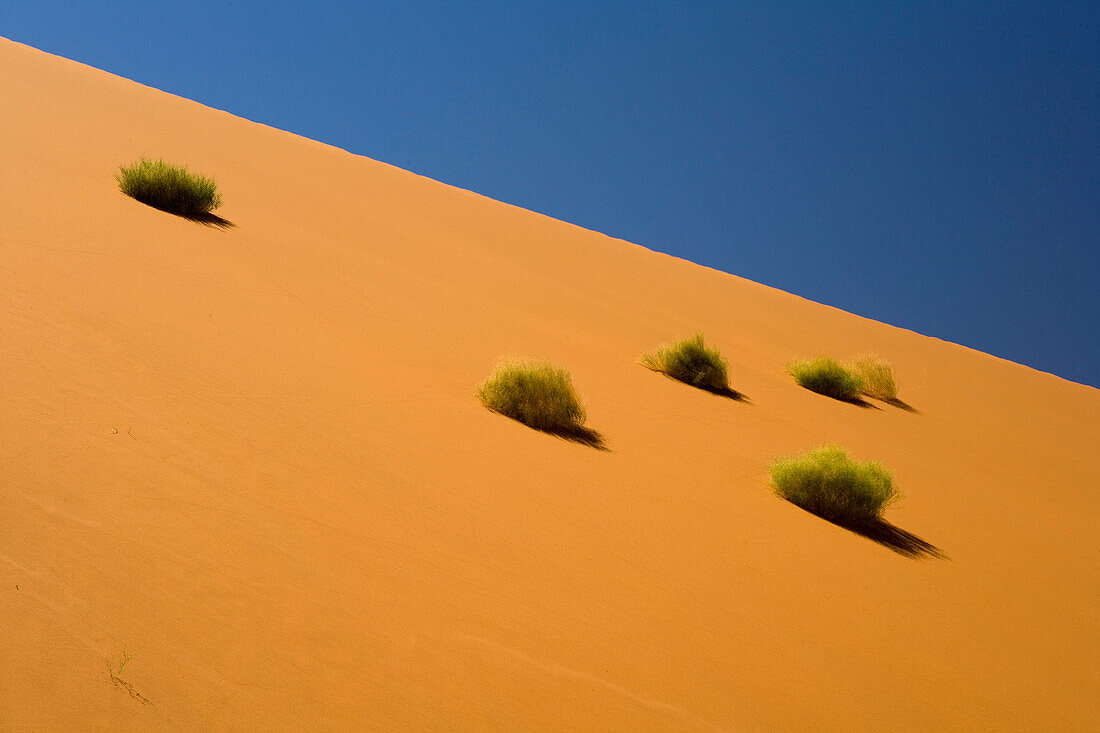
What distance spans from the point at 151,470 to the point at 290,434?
0.99 meters

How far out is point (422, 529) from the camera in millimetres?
4234

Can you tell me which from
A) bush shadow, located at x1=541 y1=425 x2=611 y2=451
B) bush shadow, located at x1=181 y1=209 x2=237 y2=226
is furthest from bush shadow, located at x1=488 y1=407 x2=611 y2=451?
bush shadow, located at x1=181 y1=209 x2=237 y2=226

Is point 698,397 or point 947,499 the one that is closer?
point 947,499

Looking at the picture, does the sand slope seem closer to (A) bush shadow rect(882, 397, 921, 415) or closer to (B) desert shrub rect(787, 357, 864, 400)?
(A) bush shadow rect(882, 397, 921, 415)

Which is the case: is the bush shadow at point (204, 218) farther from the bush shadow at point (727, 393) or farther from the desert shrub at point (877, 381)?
the desert shrub at point (877, 381)

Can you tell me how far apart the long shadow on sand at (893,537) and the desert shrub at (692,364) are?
120 inches

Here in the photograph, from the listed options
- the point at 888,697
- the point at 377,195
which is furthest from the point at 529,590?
the point at 377,195

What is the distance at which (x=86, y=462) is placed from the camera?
12.8ft

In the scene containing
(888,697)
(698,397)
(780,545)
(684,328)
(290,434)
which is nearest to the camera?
(888,697)

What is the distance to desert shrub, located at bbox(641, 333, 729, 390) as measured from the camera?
9.12 metres

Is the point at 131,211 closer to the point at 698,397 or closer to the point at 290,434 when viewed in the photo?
the point at 290,434

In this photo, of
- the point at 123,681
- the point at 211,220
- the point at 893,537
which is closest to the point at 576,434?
the point at 893,537

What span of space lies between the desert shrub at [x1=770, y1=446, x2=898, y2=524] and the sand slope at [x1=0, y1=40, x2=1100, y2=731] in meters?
0.20

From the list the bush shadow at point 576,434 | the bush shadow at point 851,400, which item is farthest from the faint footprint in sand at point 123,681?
the bush shadow at point 851,400
